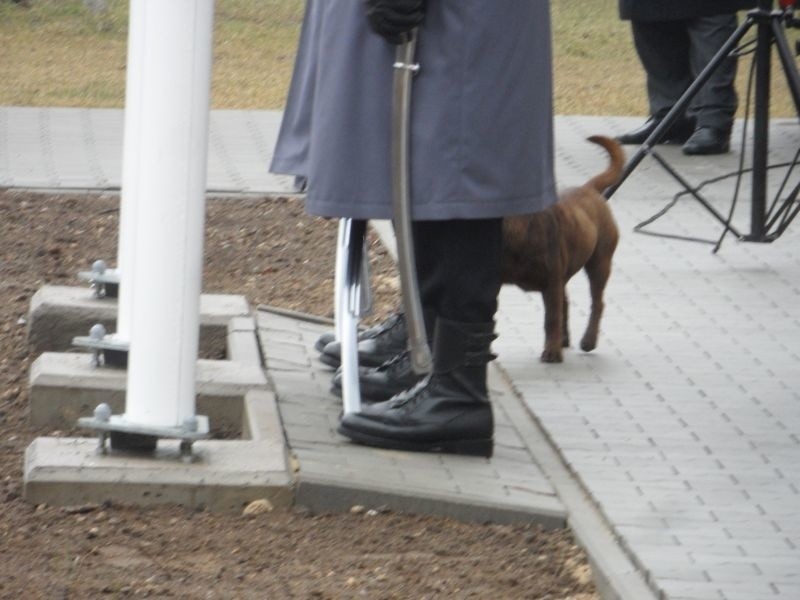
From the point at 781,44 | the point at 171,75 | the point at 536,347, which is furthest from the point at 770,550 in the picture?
the point at 781,44

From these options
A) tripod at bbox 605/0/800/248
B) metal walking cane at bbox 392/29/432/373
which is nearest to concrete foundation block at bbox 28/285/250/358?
metal walking cane at bbox 392/29/432/373

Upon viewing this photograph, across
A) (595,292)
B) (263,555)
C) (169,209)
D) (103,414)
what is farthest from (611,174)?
(263,555)

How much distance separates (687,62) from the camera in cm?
1042

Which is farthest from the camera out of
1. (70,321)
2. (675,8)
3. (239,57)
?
(239,57)

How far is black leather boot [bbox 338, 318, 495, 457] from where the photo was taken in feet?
14.7

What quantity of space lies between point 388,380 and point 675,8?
553 cm

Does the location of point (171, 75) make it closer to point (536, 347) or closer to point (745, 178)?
point (536, 347)

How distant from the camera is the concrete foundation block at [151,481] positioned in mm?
4074

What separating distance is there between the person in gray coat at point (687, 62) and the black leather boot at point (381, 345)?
475 cm

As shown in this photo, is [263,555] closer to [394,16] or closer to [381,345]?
[394,16]

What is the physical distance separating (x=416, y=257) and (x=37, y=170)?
16.6 ft

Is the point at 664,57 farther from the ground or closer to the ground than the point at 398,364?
farther from the ground

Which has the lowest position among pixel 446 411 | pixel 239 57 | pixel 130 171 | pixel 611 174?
pixel 239 57

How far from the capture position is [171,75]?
13.3 feet
